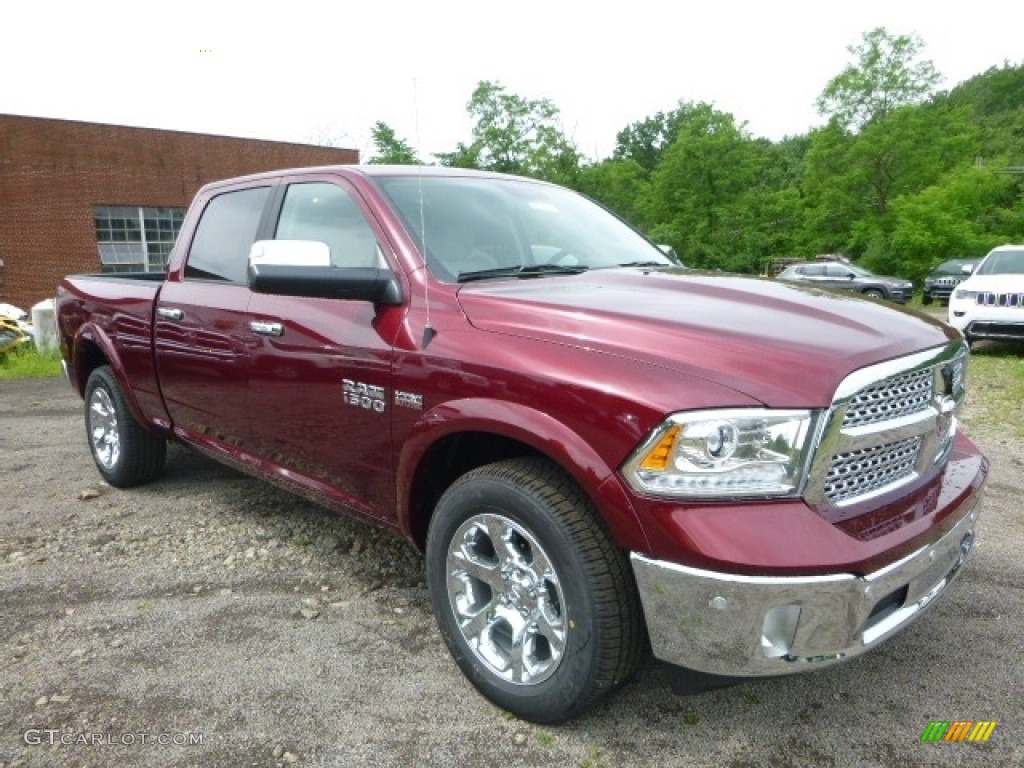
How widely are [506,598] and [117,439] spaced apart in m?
3.35

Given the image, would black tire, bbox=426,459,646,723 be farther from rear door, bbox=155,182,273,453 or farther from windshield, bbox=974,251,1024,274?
windshield, bbox=974,251,1024,274

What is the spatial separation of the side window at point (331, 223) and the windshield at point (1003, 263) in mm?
10588

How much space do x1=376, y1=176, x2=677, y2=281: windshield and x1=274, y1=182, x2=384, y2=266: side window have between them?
0.56 ft

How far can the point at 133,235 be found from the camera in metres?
25.8

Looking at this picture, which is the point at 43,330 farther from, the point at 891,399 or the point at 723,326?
the point at 891,399

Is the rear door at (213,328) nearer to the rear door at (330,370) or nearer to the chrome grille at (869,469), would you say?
the rear door at (330,370)

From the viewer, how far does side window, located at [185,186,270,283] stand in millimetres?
3688

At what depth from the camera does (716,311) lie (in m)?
2.37

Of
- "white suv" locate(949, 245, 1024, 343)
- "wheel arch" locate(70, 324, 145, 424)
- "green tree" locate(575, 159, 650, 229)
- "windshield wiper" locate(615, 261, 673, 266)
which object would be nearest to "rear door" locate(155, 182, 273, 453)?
"wheel arch" locate(70, 324, 145, 424)

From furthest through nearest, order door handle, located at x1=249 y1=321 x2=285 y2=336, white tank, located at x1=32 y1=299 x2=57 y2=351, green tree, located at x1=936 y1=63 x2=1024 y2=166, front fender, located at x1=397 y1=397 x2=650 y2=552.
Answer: green tree, located at x1=936 y1=63 x2=1024 y2=166 < white tank, located at x1=32 y1=299 x2=57 y2=351 < door handle, located at x1=249 y1=321 x2=285 y2=336 < front fender, located at x1=397 y1=397 x2=650 y2=552

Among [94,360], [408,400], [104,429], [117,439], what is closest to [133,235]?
[94,360]

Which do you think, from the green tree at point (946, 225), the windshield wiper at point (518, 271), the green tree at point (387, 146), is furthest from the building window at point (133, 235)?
the green tree at point (946, 225)

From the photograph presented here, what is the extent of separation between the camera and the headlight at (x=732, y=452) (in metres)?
1.94

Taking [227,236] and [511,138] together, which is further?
[511,138]
